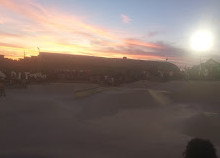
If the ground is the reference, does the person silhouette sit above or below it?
above

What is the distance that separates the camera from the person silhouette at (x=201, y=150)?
5.01 metres

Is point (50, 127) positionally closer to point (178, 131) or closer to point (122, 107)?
point (178, 131)

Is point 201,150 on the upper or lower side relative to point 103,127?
upper

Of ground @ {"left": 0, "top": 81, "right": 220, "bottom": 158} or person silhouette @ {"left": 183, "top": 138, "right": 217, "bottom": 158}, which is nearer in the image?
person silhouette @ {"left": 183, "top": 138, "right": 217, "bottom": 158}

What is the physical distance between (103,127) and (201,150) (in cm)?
965

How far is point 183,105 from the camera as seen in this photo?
22.3 meters

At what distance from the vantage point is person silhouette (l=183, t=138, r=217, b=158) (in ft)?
16.4

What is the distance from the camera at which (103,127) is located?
47.3 ft

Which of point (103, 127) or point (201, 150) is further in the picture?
point (103, 127)

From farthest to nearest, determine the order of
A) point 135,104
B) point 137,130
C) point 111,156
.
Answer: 1. point 135,104
2. point 137,130
3. point 111,156

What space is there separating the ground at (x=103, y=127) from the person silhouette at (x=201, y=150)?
223 inches

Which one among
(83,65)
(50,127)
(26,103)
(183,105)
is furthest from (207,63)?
(50,127)

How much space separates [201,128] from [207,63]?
50648mm

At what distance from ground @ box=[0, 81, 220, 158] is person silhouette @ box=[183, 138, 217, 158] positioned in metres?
5.67
